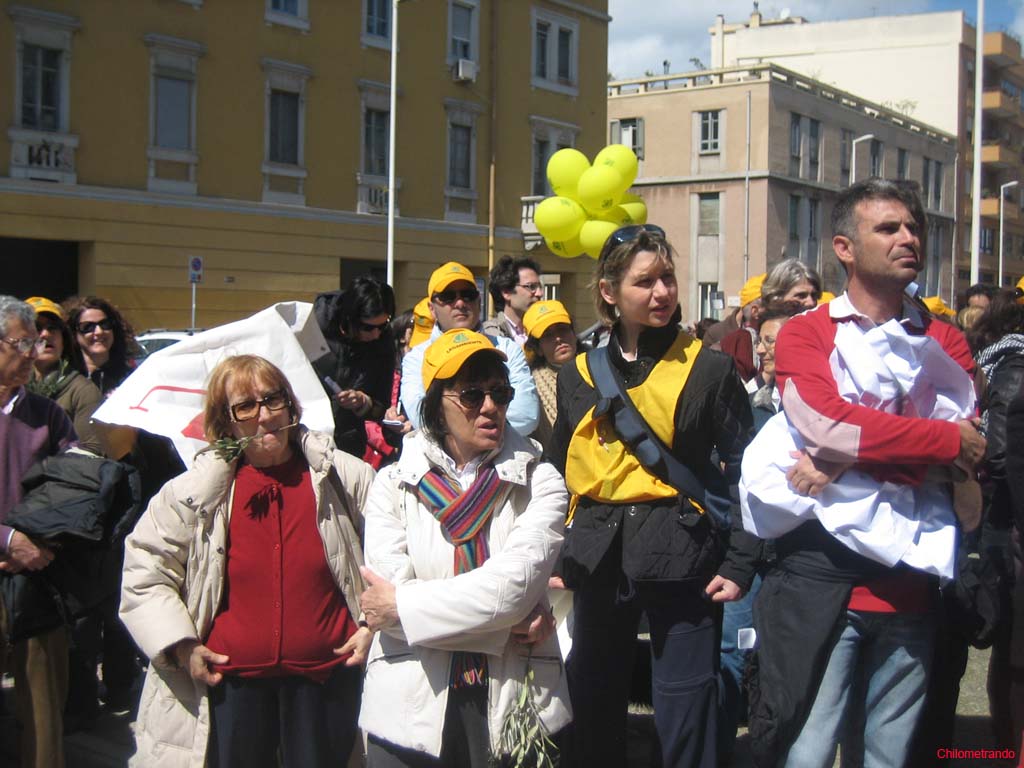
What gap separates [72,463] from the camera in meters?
4.29

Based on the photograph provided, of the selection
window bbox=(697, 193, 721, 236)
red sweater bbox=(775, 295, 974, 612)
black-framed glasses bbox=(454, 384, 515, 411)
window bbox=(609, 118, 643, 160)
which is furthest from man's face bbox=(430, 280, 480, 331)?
window bbox=(609, 118, 643, 160)

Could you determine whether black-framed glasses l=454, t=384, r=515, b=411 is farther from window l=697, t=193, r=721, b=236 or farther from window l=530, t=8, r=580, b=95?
window l=697, t=193, r=721, b=236

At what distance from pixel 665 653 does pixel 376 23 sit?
26.7m

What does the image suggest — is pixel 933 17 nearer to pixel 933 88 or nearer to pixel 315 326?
pixel 933 88

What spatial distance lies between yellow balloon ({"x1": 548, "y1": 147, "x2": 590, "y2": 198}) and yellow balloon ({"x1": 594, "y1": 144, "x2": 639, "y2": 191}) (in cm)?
17

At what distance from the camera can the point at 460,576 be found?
3.25 m

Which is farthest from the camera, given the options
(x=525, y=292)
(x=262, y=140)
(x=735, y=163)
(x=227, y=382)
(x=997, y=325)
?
(x=735, y=163)

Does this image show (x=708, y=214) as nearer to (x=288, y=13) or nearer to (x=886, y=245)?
(x=288, y=13)

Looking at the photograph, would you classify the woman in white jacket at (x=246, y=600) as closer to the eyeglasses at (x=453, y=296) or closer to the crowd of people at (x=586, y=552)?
the crowd of people at (x=586, y=552)

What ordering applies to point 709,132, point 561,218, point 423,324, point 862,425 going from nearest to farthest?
point 862,425, point 423,324, point 561,218, point 709,132

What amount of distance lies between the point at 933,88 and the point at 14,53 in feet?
162

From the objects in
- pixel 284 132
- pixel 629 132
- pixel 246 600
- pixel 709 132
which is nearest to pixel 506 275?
pixel 246 600

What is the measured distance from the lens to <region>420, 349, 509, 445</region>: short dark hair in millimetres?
3498

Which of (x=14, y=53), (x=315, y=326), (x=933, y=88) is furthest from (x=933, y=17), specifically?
(x=315, y=326)
